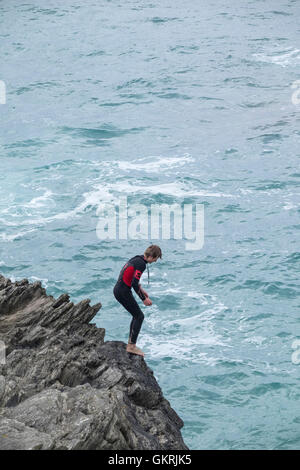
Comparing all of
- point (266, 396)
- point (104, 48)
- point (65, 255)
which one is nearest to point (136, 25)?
point (104, 48)

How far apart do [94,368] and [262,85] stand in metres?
35.0

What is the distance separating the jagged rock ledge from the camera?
28.6 feet

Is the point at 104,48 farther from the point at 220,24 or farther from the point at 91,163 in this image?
the point at 91,163

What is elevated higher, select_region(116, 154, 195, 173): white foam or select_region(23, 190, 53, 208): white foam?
select_region(116, 154, 195, 173): white foam

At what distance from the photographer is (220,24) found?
59.1 meters
